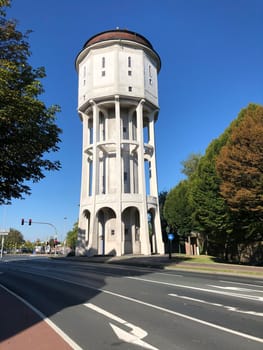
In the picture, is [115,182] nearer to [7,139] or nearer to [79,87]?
[79,87]

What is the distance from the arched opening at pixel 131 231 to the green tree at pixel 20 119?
27.7 metres

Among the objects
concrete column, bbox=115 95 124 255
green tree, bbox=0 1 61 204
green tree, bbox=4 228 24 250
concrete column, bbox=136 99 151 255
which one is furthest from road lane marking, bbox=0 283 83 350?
green tree, bbox=4 228 24 250

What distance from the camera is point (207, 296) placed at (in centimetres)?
996

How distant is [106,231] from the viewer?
3981 cm

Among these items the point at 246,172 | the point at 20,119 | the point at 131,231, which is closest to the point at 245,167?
the point at 246,172

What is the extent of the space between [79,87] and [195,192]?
2476 cm

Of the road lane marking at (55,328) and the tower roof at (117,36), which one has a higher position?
the tower roof at (117,36)

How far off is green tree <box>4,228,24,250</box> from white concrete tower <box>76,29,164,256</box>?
8479cm

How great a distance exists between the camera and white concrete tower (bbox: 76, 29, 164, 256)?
37719 mm

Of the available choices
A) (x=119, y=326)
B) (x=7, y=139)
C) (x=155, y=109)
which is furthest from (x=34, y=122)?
(x=155, y=109)

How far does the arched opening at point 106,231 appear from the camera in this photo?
1534 inches

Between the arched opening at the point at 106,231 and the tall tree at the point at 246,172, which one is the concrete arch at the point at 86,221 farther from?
the tall tree at the point at 246,172

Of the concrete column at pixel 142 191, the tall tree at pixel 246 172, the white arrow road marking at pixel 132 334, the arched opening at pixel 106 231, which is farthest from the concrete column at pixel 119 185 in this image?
the white arrow road marking at pixel 132 334

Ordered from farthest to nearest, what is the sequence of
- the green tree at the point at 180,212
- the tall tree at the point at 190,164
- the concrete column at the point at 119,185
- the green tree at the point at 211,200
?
the tall tree at the point at 190,164
the green tree at the point at 180,212
the concrete column at the point at 119,185
the green tree at the point at 211,200
